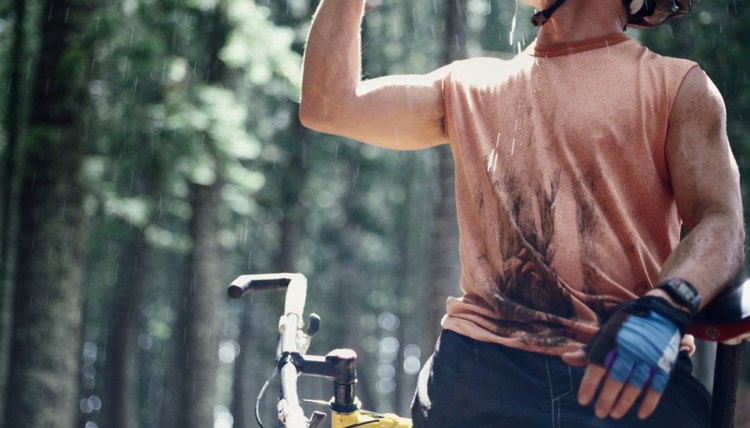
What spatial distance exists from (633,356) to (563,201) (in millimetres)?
671

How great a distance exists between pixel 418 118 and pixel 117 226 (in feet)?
41.0

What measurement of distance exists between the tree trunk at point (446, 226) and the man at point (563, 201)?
734 cm

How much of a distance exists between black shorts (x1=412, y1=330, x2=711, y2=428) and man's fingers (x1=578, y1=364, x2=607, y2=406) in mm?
250

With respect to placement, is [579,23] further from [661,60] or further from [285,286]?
[285,286]

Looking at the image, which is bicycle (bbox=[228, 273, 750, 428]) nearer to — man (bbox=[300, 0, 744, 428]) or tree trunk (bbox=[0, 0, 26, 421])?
man (bbox=[300, 0, 744, 428])

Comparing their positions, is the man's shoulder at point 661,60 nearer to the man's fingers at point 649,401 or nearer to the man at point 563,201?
the man at point 563,201

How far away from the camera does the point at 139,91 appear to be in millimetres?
13461

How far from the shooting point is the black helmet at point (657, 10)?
2.83m

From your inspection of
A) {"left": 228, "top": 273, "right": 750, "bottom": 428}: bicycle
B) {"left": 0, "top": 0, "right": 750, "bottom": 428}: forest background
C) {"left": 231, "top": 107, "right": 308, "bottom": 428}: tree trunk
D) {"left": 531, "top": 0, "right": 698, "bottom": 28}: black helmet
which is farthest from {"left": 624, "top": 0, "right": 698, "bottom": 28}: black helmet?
{"left": 231, "top": 107, "right": 308, "bottom": 428}: tree trunk

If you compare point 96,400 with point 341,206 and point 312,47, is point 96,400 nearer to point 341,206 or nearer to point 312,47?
point 341,206

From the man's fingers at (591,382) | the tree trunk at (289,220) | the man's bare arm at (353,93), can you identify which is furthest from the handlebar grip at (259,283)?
the tree trunk at (289,220)

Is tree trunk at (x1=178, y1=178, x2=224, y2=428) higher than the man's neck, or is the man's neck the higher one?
the man's neck

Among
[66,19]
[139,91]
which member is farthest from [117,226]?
[66,19]

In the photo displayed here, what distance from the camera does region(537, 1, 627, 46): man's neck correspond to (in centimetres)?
274
